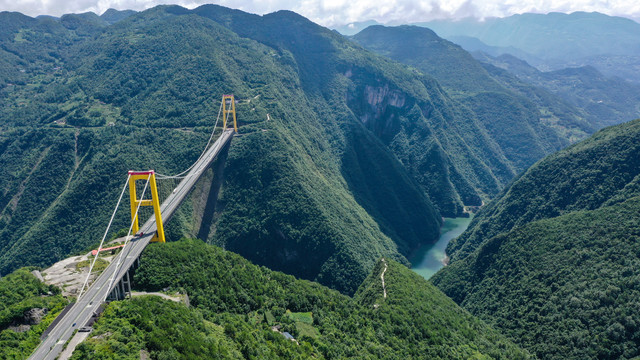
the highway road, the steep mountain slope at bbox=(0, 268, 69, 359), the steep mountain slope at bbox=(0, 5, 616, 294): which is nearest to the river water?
the steep mountain slope at bbox=(0, 5, 616, 294)

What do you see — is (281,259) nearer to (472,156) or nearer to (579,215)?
(579,215)

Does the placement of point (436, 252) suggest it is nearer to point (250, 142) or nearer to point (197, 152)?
point (250, 142)

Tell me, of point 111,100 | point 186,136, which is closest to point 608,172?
point 186,136

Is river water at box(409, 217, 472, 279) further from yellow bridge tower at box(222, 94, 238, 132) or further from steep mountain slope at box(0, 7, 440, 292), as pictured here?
yellow bridge tower at box(222, 94, 238, 132)

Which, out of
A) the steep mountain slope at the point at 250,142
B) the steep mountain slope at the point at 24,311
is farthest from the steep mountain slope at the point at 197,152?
the steep mountain slope at the point at 24,311

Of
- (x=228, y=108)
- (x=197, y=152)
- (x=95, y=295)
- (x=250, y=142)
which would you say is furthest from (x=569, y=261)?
(x=228, y=108)

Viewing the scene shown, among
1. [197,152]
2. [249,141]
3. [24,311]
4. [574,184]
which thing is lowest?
[24,311]

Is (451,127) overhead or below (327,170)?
overhead
